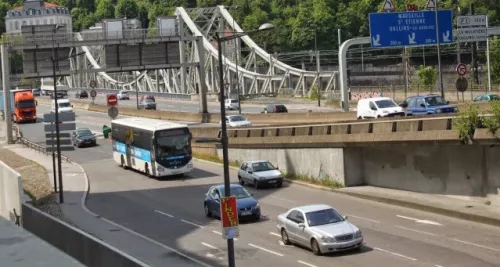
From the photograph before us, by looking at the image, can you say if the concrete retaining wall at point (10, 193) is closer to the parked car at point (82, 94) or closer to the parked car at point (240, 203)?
the parked car at point (240, 203)

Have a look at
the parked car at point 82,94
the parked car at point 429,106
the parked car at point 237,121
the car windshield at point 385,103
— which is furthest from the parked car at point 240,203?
the parked car at point 82,94

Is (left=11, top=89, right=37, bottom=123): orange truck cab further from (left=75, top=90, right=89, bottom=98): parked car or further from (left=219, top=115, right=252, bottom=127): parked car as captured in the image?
(left=75, top=90, right=89, bottom=98): parked car

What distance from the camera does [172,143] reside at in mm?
46656

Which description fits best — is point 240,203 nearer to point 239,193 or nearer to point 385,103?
point 239,193

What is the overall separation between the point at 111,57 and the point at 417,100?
33632mm

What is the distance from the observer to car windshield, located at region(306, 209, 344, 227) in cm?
2656

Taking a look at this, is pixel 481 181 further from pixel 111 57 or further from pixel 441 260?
pixel 111 57

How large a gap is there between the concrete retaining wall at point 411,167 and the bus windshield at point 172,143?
513 cm

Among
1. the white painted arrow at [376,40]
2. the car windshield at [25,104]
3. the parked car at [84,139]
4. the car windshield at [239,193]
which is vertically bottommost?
the car windshield at [239,193]

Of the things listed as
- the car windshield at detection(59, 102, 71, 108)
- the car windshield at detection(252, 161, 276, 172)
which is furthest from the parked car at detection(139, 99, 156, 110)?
the car windshield at detection(252, 161, 276, 172)

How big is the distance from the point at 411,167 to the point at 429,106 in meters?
8.31

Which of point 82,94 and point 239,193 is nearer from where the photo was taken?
point 239,193

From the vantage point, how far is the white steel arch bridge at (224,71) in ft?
390

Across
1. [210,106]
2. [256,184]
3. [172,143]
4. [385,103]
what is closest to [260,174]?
[256,184]
